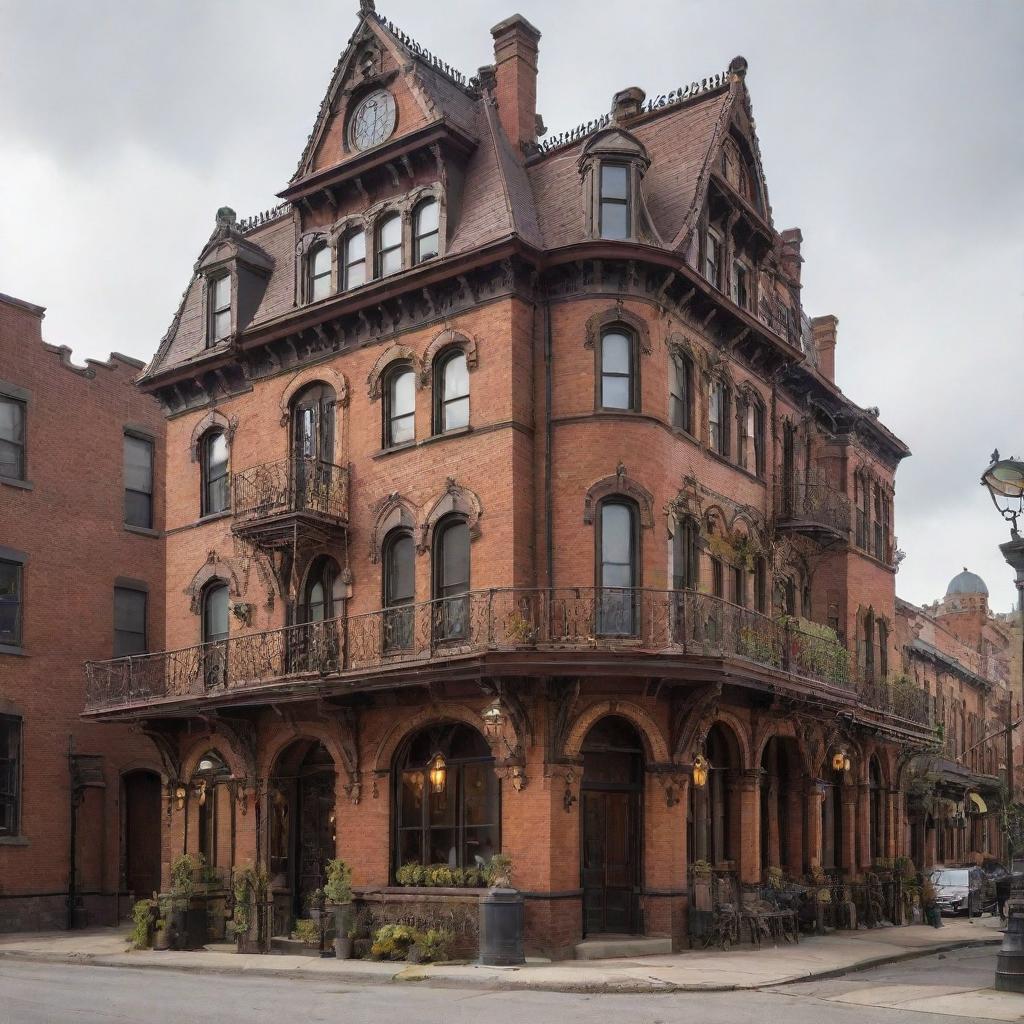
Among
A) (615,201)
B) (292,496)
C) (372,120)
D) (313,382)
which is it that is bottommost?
(292,496)

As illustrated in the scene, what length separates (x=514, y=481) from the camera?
2344cm

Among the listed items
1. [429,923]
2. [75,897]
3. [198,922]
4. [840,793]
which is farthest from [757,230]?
[75,897]

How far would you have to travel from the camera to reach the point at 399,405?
25891 mm

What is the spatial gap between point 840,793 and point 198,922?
1450 centimetres

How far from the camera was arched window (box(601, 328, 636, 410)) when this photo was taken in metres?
24.1

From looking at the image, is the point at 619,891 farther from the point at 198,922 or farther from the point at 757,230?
the point at 757,230

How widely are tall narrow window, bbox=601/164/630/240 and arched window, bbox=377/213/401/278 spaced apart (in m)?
3.96

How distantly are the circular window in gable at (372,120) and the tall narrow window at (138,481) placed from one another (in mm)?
11195

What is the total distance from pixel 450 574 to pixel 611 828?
5039mm

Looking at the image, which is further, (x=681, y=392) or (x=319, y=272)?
(x=319, y=272)

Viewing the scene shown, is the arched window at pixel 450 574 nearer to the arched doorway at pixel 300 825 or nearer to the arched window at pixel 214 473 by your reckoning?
the arched doorway at pixel 300 825

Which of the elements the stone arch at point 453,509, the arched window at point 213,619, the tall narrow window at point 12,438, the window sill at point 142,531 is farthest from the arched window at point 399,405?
the window sill at point 142,531

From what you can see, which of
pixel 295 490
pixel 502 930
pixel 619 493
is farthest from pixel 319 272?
pixel 502 930

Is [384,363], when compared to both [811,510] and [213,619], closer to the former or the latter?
[213,619]
